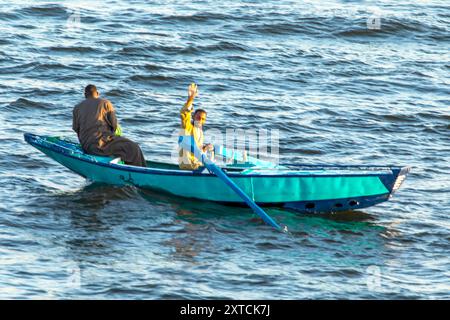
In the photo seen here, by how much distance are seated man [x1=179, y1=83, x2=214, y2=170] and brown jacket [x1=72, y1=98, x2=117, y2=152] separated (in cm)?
114

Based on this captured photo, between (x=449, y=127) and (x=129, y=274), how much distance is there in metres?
10.0

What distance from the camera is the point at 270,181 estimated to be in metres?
15.7

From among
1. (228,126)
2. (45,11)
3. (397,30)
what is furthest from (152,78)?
(397,30)

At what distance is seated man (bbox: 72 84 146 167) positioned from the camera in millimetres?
16406

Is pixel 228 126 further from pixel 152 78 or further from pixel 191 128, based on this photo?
pixel 191 128

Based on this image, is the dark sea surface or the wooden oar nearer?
Result: the dark sea surface

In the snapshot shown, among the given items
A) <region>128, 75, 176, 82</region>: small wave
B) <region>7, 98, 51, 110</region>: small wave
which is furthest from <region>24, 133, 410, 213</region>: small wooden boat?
<region>128, 75, 176, 82</region>: small wave

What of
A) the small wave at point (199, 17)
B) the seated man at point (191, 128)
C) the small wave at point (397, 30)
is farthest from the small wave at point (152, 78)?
the seated man at point (191, 128)

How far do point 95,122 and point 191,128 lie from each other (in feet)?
4.68

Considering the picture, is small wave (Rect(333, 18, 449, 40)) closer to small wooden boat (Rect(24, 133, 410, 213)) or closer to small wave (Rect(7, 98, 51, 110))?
small wave (Rect(7, 98, 51, 110))

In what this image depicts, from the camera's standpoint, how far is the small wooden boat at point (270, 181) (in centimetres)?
1548

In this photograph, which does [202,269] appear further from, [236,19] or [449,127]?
[236,19]

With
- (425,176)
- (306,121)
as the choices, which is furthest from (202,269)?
(306,121)

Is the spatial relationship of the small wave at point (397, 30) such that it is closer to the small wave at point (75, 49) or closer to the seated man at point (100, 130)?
the small wave at point (75, 49)
